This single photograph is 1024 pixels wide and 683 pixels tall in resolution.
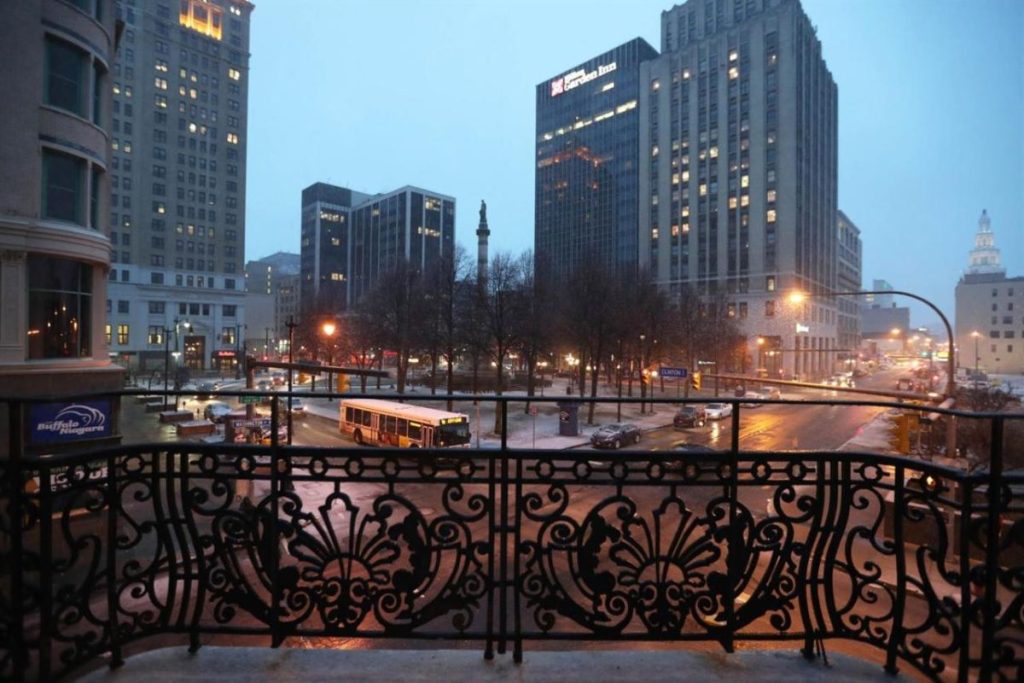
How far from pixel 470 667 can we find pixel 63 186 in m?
16.6

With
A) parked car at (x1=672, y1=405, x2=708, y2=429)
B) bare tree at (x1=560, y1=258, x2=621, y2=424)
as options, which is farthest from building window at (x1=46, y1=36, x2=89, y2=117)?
parked car at (x1=672, y1=405, x2=708, y2=429)

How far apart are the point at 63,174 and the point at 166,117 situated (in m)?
72.3

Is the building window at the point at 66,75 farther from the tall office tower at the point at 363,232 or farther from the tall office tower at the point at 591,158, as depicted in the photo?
the tall office tower at the point at 363,232

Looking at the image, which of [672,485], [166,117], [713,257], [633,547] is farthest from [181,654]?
[166,117]

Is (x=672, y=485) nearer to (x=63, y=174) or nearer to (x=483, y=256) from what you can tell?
(x=63, y=174)

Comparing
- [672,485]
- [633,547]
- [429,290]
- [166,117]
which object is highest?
[166,117]

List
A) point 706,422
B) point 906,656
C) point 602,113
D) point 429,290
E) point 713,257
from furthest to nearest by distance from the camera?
point 602,113 → point 713,257 → point 429,290 → point 706,422 → point 906,656

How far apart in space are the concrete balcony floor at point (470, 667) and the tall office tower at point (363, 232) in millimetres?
125769

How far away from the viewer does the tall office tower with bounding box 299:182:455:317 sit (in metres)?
126

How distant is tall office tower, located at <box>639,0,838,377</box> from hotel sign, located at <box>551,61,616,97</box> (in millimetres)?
24013

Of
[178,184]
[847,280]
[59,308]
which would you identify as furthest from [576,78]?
[59,308]

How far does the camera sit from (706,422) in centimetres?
2516

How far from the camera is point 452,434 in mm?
19688

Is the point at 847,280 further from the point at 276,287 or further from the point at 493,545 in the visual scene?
the point at 276,287
